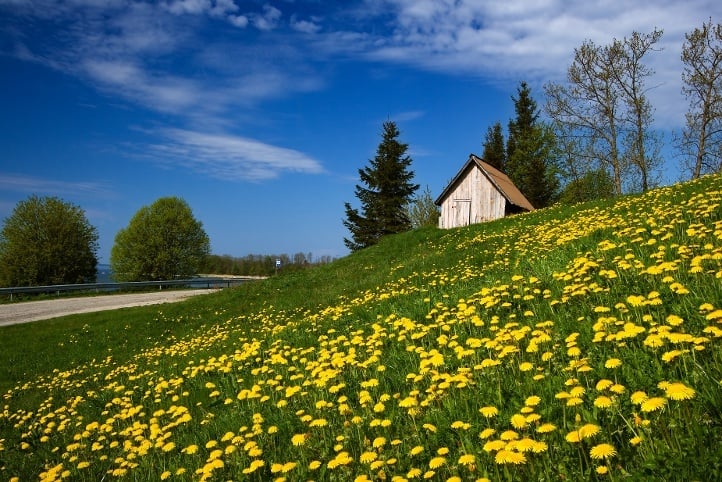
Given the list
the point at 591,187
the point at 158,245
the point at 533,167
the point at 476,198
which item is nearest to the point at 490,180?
the point at 476,198

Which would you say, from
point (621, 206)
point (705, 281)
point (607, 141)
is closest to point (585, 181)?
point (607, 141)

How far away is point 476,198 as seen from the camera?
113 ft

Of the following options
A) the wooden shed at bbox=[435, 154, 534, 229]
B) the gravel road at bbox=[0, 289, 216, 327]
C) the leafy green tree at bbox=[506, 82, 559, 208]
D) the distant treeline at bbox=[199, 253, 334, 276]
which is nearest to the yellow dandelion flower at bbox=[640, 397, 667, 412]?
the gravel road at bbox=[0, 289, 216, 327]

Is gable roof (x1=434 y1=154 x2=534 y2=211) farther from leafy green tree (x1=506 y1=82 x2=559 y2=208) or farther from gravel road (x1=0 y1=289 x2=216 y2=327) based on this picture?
gravel road (x1=0 y1=289 x2=216 y2=327)

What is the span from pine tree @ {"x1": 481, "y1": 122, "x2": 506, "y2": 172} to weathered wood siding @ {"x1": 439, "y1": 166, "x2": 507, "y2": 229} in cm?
2599

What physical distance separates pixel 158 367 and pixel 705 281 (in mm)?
Answer: 10289

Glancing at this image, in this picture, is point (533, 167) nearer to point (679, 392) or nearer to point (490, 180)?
point (490, 180)

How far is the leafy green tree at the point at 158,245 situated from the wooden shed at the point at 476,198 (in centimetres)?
3443

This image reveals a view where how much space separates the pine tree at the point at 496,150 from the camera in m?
59.2

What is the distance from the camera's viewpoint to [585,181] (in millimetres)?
36438

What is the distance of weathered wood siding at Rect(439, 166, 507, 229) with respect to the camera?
110ft

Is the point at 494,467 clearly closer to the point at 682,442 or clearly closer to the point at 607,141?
the point at 682,442

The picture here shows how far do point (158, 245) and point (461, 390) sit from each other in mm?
54167

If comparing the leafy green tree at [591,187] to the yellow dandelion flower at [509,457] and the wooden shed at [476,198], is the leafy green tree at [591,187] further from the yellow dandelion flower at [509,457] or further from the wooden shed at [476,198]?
the yellow dandelion flower at [509,457]
